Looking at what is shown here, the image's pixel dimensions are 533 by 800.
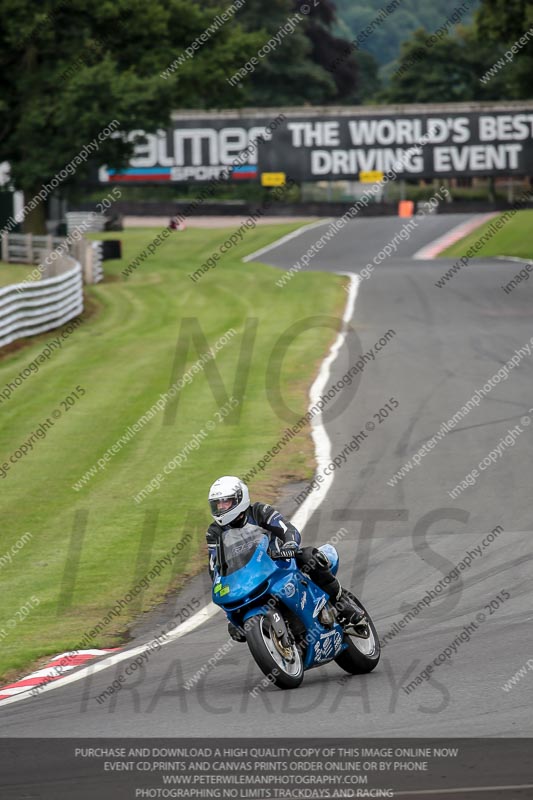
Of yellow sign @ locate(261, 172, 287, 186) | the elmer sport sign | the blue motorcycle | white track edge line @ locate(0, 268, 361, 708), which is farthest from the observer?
yellow sign @ locate(261, 172, 287, 186)

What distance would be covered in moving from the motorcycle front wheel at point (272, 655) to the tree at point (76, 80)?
33.7m

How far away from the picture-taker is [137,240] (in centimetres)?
5381

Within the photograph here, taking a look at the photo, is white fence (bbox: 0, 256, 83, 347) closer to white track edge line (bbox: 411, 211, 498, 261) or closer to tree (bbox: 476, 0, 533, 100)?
white track edge line (bbox: 411, 211, 498, 261)

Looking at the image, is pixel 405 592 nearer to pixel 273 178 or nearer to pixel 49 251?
pixel 49 251

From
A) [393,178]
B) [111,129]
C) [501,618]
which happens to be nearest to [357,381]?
[501,618]

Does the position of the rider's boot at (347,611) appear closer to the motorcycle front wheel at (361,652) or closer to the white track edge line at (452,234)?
the motorcycle front wheel at (361,652)

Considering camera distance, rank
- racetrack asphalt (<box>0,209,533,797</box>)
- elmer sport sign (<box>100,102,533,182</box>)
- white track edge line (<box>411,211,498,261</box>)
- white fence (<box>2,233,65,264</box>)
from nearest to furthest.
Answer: racetrack asphalt (<box>0,209,533,797</box>), white fence (<box>2,233,65,264</box>), white track edge line (<box>411,211,498,261</box>), elmer sport sign (<box>100,102,533,182</box>)

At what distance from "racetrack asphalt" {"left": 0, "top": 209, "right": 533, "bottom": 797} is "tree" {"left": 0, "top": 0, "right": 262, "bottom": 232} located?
1962 centimetres

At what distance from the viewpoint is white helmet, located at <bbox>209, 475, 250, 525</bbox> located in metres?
8.71

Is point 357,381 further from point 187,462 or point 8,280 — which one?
point 8,280

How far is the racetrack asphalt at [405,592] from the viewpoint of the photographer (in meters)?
7.80

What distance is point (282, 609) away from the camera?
886cm

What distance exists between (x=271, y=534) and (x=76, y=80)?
3375 centimetres

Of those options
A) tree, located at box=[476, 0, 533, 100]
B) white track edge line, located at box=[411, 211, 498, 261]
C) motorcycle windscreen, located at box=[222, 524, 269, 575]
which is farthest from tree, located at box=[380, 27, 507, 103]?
motorcycle windscreen, located at box=[222, 524, 269, 575]
